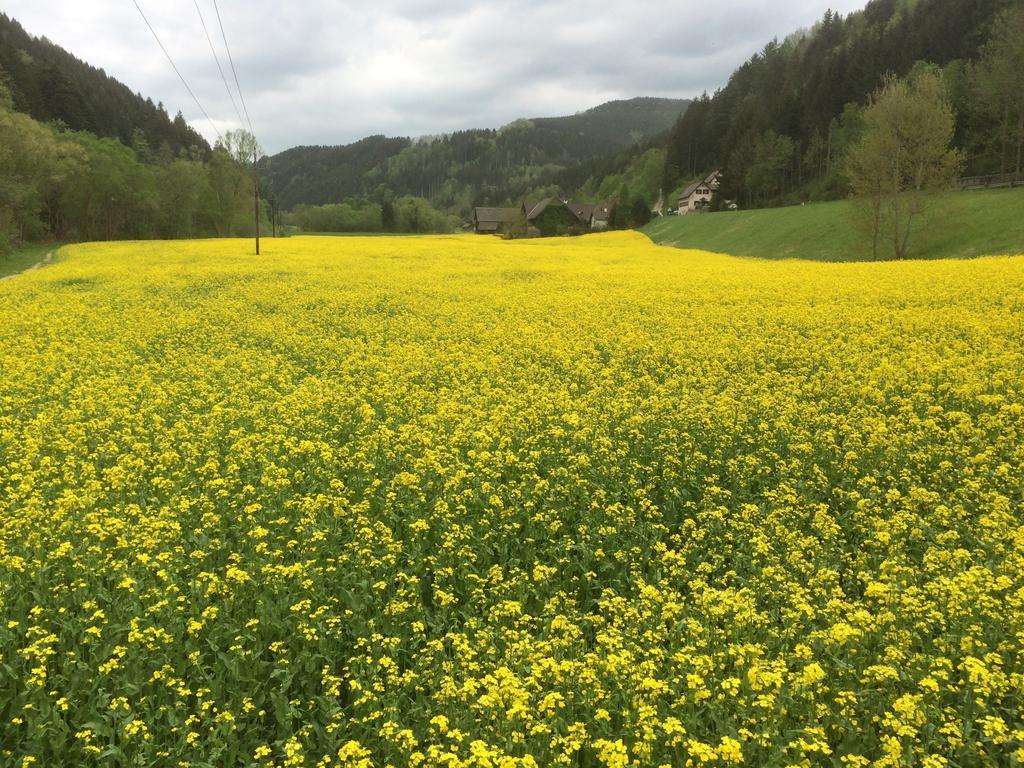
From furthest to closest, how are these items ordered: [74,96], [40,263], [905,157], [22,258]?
[74,96]
[22,258]
[40,263]
[905,157]

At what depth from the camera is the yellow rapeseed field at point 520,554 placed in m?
4.41

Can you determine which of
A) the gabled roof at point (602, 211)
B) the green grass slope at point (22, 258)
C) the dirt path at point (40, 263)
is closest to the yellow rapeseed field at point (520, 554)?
the dirt path at point (40, 263)

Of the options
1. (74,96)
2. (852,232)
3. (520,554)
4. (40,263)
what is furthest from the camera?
(74,96)

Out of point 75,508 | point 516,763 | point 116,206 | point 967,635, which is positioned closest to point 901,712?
point 967,635

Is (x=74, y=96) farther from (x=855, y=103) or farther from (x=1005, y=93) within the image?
(x=1005, y=93)

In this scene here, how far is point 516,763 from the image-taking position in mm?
3984

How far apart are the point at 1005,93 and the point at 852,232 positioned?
2570 cm

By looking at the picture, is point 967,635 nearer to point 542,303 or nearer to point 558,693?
point 558,693

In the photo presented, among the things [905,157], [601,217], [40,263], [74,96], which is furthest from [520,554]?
[74,96]

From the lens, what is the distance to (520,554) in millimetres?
7117

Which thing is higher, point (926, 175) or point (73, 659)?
point (926, 175)

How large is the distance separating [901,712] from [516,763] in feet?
8.29

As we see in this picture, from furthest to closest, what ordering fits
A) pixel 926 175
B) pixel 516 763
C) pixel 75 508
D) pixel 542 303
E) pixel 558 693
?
pixel 926 175 → pixel 542 303 → pixel 75 508 → pixel 558 693 → pixel 516 763

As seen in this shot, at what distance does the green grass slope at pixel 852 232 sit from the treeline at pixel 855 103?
12340mm
